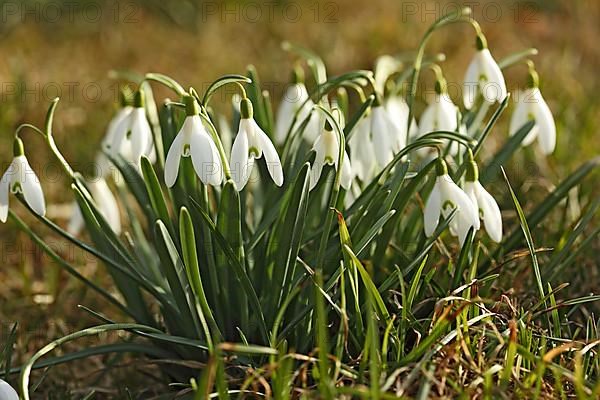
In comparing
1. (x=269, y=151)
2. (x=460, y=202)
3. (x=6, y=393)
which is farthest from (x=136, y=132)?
(x=460, y=202)

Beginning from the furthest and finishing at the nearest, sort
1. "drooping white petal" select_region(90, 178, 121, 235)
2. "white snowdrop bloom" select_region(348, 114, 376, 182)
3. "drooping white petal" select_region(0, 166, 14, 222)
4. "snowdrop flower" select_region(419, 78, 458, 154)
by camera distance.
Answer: "drooping white petal" select_region(90, 178, 121, 235) < "snowdrop flower" select_region(419, 78, 458, 154) < "white snowdrop bloom" select_region(348, 114, 376, 182) < "drooping white petal" select_region(0, 166, 14, 222)

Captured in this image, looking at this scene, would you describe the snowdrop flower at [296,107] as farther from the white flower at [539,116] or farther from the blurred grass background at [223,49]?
the blurred grass background at [223,49]

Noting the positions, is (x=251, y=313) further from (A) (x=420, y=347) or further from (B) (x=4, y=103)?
(B) (x=4, y=103)

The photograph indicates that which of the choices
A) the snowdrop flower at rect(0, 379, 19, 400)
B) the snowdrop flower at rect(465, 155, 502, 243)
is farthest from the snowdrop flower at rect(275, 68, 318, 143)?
the snowdrop flower at rect(0, 379, 19, 400)

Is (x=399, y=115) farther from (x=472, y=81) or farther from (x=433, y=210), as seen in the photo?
(x=433, y=210)

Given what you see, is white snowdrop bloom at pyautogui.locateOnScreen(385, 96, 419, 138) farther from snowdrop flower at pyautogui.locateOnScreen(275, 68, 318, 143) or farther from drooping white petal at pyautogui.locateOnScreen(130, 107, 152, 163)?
drooping white petal at pyautogui.locateOnScreen(130, 107, 152, 163)

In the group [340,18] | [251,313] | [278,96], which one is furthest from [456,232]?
[340,18]
